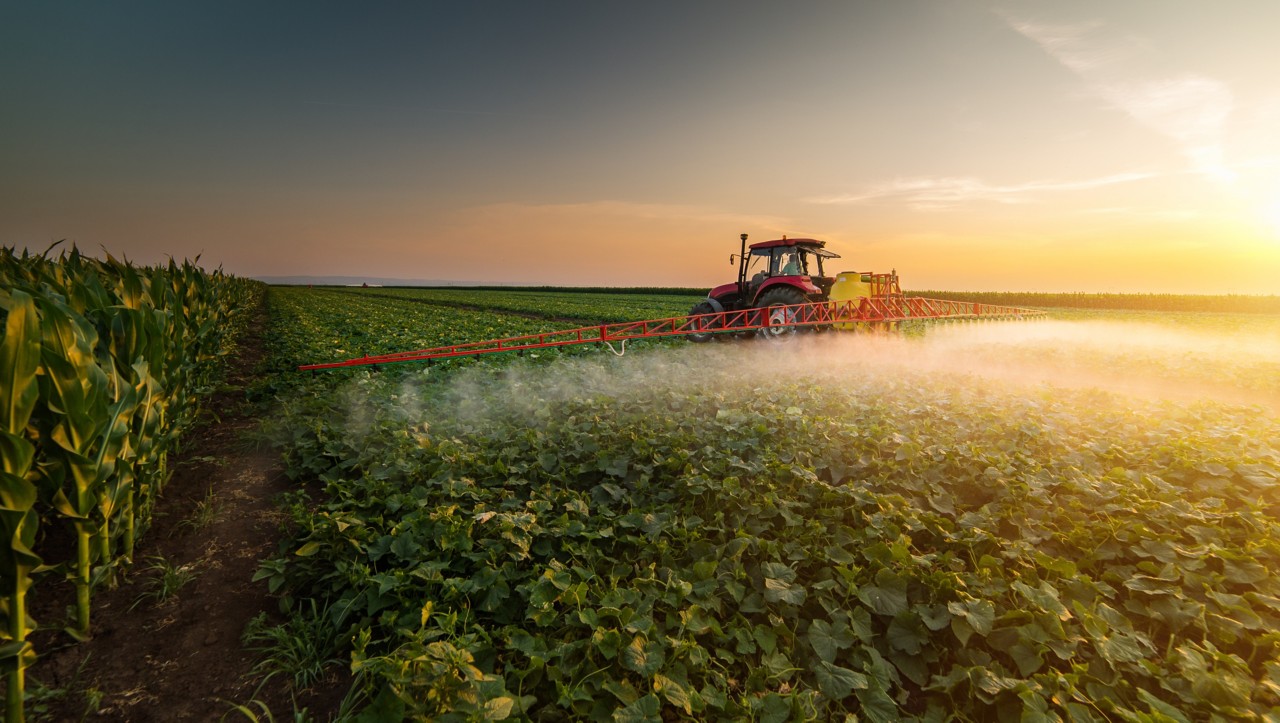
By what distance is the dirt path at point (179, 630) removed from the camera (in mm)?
2309

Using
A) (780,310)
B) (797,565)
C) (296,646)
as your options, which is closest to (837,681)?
(797,565)

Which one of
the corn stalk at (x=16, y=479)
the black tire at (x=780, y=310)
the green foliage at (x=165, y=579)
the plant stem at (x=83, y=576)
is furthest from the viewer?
the black tire at (x=780, y=310)

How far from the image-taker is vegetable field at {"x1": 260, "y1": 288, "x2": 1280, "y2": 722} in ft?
7.69

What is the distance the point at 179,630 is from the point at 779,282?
12136 mm

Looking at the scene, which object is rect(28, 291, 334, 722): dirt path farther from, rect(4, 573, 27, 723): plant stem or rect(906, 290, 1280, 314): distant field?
rect(906, 290, 1280, 314): distant field

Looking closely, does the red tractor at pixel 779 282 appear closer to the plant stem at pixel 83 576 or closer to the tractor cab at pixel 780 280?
the tractor cab at pixel 780 280

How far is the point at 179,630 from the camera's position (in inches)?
108

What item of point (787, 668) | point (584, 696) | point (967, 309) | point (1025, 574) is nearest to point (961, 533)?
point (1025, 574)

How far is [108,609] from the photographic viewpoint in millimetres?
2797

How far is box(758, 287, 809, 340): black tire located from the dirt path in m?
10.2

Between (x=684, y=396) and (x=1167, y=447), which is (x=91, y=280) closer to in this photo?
(x=684, y=396)

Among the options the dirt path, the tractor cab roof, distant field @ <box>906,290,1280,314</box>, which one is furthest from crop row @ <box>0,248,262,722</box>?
distant field @ <box>906,290,1280,314</box>

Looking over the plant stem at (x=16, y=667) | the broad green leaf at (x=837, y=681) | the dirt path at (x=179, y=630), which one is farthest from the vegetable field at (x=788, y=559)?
the plant stem at (x=16, y=667)

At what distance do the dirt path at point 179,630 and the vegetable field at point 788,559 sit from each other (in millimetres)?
256
